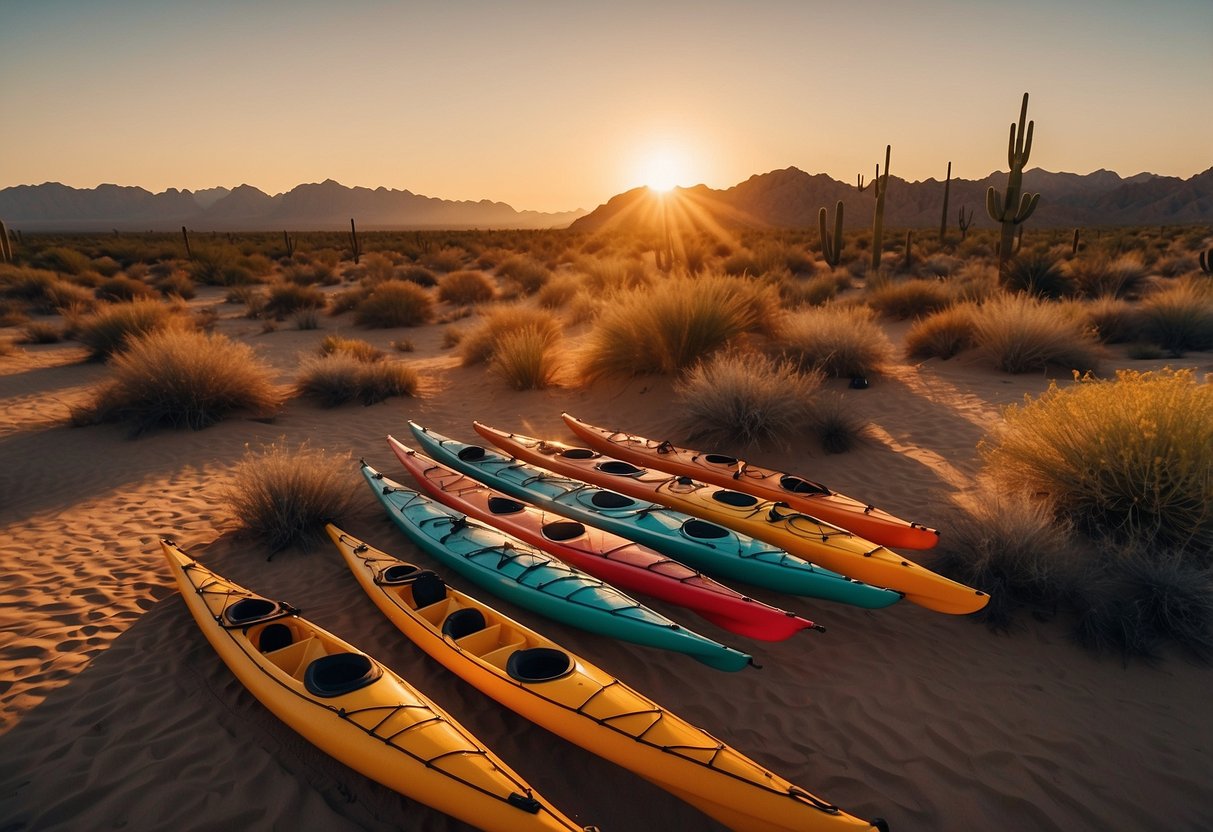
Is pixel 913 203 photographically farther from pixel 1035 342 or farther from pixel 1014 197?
pixel 1035 342

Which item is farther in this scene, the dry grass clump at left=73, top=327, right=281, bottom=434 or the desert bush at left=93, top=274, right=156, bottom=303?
the desert bush at left=93, top=274, right=156, bottom=303

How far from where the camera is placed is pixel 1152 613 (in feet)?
12.7

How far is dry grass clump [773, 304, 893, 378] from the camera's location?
880 centimetres

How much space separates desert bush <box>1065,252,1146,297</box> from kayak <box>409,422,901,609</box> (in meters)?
13.8

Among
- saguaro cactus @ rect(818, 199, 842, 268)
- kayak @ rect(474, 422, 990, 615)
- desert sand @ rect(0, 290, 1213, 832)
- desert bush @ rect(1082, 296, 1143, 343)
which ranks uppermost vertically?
saguaro cactus @ rect(818, 199, 842, 268)

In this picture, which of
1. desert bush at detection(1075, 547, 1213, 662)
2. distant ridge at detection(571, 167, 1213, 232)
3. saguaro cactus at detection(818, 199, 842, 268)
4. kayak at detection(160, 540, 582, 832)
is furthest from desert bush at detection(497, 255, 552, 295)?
distant ridge at detection(571, 167, 1213, 232)

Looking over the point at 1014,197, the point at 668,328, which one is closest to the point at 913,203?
the point at 1014,197

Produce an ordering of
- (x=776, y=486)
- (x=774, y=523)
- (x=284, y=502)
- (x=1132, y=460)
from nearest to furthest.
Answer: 1. (x=1132, y=460)
2. (x=774, y=523)
3. (x=284, y=502)
4. (x=776, y=486)

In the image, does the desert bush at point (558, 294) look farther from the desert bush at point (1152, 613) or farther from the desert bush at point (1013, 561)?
the desert bush at point (1152, 613)

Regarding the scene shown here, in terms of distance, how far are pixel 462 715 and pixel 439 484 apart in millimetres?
2613

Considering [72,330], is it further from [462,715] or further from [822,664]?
[822,664]

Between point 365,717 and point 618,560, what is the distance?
6.23 ft

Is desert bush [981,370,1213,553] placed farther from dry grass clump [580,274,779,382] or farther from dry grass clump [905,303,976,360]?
dry grass clump [905,303,976,360]

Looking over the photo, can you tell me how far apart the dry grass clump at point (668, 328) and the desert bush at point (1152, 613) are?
539 centimetres
